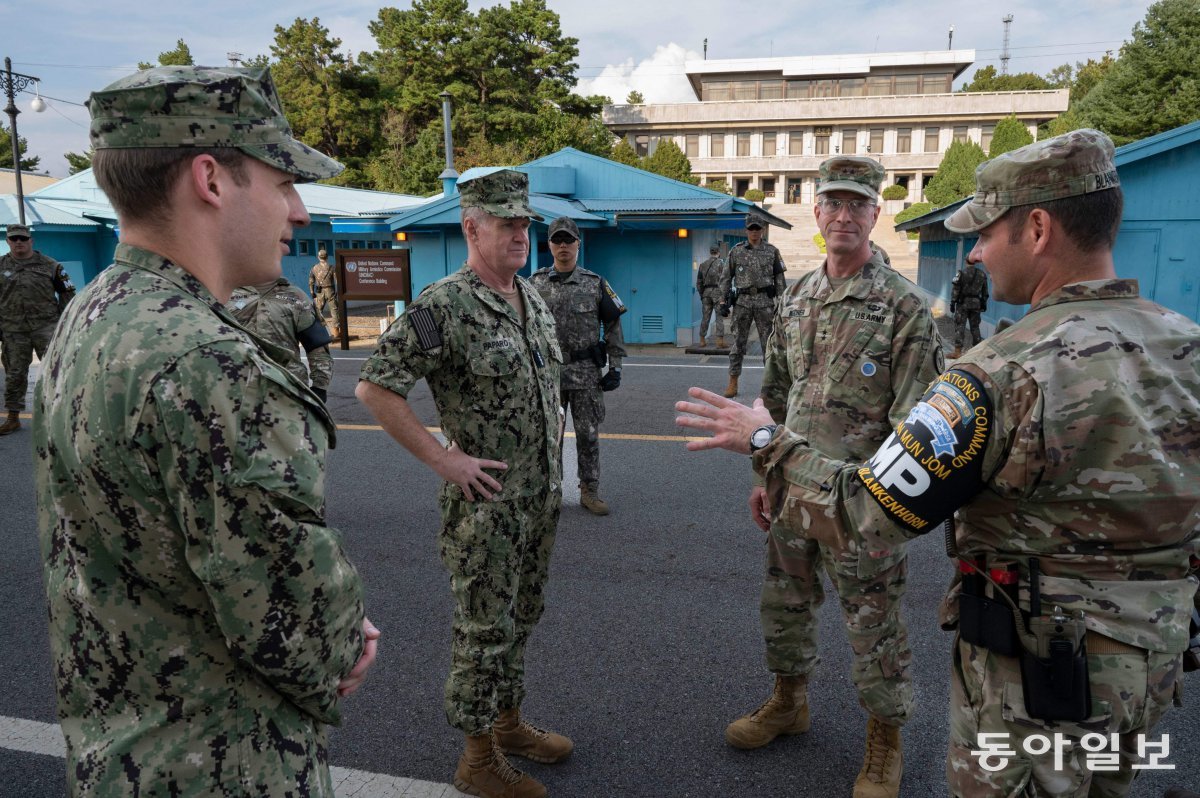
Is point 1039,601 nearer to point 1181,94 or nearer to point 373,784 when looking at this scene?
point 373,784

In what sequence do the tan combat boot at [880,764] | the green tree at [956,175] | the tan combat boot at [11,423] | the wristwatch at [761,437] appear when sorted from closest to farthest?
the wristwatch at [761,437]
the tan combat boot at [880,764]
the tan combat boot at [11,423]
the green tree at [956,175]

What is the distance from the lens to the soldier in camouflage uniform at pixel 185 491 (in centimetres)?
126

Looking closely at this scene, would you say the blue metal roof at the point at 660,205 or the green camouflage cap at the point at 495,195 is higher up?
the blue metal roof at the point at 660,205

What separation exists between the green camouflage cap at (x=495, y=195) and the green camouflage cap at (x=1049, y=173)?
165cm

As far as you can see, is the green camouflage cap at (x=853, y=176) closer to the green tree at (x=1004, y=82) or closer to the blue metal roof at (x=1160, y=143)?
the blue metal roof at (x=1160, y=143)

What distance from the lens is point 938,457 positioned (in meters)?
1.74

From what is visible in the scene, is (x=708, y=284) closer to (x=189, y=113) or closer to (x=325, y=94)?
(x=189, y=113)

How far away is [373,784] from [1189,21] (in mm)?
37487

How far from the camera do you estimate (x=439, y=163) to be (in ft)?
120

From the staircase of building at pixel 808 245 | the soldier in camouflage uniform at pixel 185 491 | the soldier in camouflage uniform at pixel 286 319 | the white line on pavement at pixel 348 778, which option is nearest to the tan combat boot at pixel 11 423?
the soldier in camouflage uniform at pixel 286 319

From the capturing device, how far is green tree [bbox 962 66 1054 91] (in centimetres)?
7012

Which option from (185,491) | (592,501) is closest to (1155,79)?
(592,501)

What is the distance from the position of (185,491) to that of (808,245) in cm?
4387

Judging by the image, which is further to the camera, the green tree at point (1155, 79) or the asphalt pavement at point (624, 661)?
the green tree at point (1155, 79)
